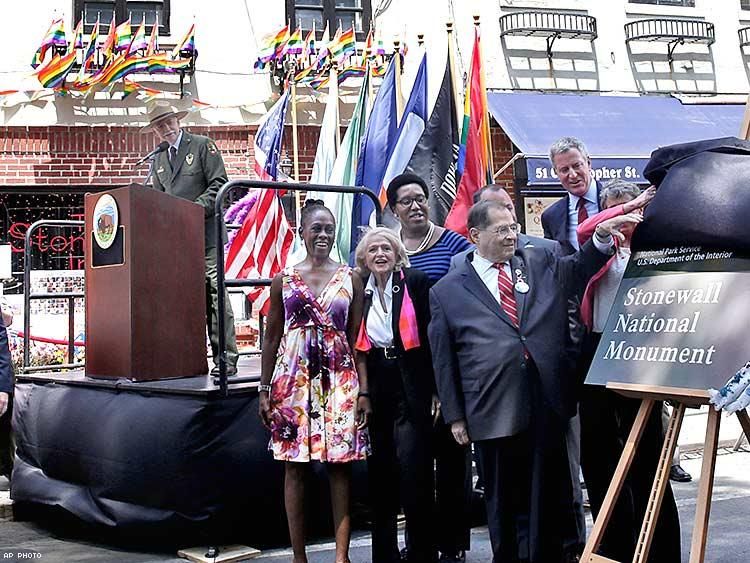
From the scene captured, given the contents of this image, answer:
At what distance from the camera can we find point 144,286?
615cm

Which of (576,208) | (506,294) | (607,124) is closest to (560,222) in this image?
(576,208)

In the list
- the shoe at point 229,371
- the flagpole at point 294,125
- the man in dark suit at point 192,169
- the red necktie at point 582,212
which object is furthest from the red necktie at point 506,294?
the flagpole at point 294,125

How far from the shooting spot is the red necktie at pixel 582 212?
5122 millimetres

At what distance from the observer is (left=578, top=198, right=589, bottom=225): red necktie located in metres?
5.12

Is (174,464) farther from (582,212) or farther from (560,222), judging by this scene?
(582,212)

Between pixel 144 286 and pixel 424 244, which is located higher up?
pixel 424 244

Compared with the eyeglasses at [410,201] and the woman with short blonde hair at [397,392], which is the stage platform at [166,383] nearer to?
the woman with short blonde hair at [397,392]

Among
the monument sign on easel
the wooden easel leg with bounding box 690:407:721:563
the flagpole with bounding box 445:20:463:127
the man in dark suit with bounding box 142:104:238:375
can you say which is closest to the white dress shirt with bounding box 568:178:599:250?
the monument sign on easel

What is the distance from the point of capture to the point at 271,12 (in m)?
13.3

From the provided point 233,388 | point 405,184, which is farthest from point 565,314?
point 233,388

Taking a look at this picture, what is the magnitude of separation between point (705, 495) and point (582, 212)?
6.05 ft

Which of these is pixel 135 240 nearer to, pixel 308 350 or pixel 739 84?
pixel 308 350

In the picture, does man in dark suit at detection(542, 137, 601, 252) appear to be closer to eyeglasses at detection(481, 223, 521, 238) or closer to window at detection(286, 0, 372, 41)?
eyeglasses at detection(481, 223, 521, 238)

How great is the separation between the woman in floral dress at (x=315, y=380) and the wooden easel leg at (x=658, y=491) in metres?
1.57
